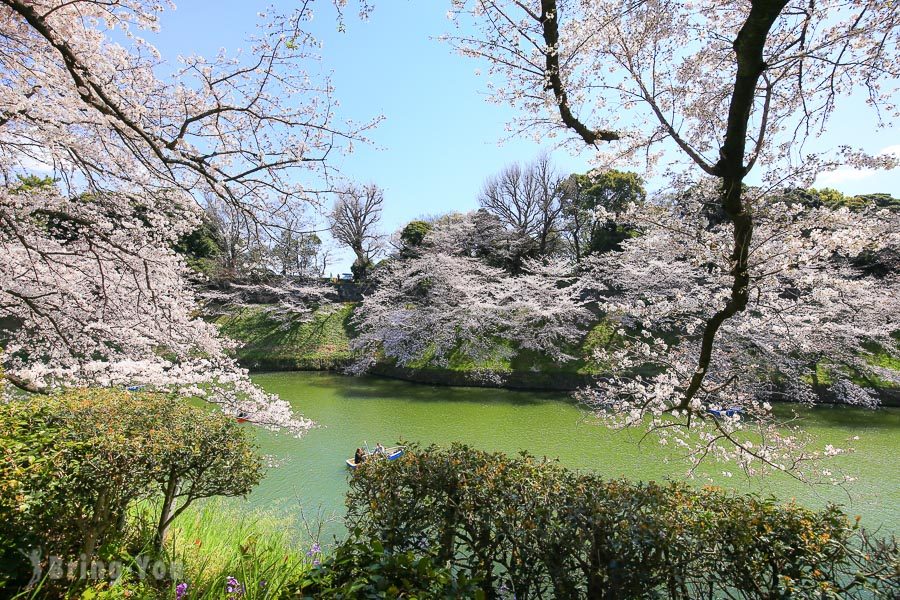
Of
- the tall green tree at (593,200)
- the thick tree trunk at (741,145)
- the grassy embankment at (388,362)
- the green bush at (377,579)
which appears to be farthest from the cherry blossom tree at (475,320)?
the green bush at (377,579)

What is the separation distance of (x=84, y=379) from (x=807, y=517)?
606cm

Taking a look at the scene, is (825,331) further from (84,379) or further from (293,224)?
(84,379)

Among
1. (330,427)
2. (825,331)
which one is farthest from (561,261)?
(330,427)

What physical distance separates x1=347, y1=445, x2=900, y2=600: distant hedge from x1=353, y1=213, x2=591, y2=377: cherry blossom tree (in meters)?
9.75

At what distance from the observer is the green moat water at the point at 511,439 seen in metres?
5.19

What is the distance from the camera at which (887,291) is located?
9930mm

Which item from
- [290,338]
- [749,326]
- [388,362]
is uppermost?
[749,326]

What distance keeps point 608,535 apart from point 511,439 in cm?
573

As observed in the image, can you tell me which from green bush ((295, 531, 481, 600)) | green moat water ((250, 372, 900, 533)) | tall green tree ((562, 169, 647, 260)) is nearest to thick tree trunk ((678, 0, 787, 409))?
green bush ((295, 531, 481, 600))

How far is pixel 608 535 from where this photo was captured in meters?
1.91

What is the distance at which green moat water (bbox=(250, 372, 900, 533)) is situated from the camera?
204 inches

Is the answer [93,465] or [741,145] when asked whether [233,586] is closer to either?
[93,465]

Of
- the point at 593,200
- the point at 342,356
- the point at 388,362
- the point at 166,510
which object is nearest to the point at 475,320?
the point at 388,362

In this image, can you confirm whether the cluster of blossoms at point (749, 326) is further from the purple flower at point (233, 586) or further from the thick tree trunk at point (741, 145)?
the purple flower at point (233, 586)
